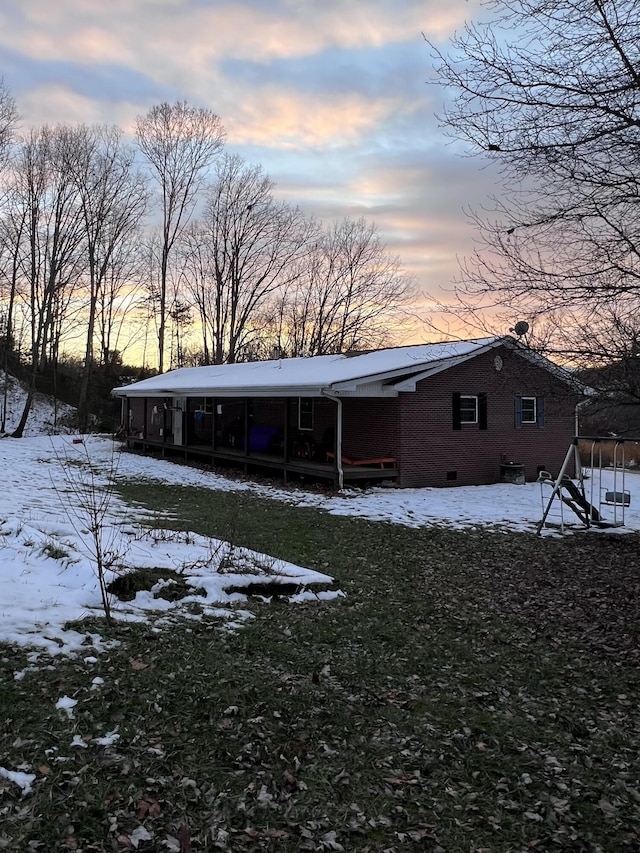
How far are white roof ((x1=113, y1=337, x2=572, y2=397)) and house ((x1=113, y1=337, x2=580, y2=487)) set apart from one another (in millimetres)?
37

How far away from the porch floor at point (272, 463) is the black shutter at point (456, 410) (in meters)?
2.45

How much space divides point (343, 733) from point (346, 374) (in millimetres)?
12587

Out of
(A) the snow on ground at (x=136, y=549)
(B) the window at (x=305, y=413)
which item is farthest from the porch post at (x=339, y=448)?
(B) the window at (x=305, y=413)

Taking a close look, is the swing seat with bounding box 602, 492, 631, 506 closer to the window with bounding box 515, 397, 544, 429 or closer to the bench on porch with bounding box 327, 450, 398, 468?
the bench on porch with bounding box 327, 450, 398, 468

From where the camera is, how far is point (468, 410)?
57.2 feet

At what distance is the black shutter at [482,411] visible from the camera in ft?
57.6

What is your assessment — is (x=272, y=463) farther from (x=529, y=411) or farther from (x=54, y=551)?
(x=54, y=551)

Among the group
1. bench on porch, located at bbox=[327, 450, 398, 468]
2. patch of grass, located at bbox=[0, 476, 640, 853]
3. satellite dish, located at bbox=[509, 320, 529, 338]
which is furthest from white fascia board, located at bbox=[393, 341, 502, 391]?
patch of grass, located at bbox=[0, 476, 640, 853]

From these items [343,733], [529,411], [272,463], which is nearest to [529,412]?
[529,411]

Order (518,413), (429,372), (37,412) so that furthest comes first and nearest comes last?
(37,412) < (518,413) < (429,372)

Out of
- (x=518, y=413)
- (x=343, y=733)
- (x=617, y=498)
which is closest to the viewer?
(x=343, y=733)

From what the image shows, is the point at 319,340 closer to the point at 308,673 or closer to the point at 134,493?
the point at 134,493

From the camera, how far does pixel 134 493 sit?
46.0 ft

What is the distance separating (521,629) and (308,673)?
7.91 ft
